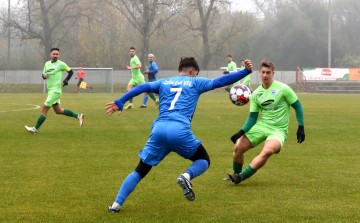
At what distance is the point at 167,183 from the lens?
580cm

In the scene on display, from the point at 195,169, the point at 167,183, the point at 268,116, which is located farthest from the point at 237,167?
the point at 195,169

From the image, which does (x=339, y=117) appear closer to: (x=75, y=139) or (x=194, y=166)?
(x=75, y=139)

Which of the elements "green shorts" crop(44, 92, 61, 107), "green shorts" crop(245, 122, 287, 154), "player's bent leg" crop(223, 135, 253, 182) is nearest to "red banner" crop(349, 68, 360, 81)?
"green shorts" crop(44, 92, 61, 107)

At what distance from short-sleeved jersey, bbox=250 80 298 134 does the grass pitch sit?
0.77 meters

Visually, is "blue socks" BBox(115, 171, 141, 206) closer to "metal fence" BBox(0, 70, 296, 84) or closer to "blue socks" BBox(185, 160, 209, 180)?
"blue socks" BBox(185, 160, 209, 180)

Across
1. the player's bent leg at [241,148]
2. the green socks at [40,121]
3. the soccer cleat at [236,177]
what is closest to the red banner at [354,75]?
the green socks at [40,121]

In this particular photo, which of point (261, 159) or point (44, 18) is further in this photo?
point (44, 18)

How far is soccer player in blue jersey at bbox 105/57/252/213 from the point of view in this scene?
173 inches

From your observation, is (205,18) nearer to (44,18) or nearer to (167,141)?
(44,18)

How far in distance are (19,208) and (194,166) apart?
1841 millimetres

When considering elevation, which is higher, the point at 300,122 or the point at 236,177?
the point at 300,122

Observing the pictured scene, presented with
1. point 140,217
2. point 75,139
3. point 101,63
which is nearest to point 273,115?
point 140,217

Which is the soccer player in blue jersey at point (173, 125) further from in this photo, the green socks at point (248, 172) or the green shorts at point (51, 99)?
the green shorts at point (51, 99)

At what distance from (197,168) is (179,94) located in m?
0.77
